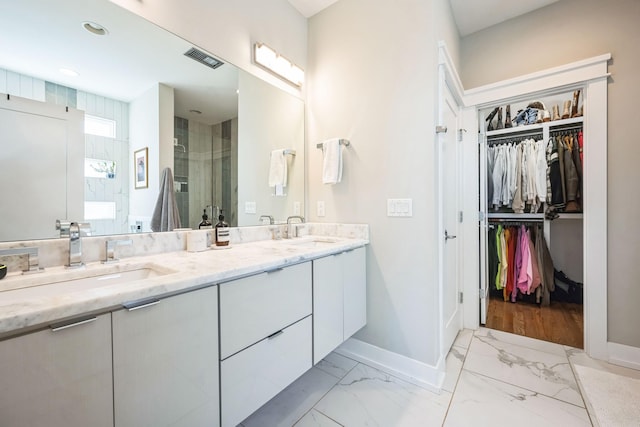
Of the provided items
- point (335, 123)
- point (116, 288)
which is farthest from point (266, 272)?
point (335, 123)

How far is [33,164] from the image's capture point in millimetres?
1028

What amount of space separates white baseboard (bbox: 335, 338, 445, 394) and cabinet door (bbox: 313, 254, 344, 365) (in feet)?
1.33

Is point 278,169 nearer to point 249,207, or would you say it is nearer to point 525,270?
point 249,207

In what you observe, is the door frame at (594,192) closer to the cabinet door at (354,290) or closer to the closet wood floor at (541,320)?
the closet wood floor at (541,320)

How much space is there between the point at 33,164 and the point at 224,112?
983 mm

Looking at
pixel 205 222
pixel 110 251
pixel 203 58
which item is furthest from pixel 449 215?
pixel 110 251

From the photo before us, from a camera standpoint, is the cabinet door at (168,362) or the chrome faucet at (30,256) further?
the chrome faucet at (30,256)

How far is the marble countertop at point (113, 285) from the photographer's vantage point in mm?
619

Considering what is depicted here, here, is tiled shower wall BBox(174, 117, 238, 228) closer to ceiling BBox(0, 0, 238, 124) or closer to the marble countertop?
ceiling BBox(0, 0, 238, 124)

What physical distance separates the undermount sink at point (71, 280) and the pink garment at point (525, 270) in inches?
139

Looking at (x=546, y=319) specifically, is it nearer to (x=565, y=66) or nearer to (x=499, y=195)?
(x=499, y=195)

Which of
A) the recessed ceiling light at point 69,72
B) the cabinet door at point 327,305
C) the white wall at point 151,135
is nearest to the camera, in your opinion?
the recessed ceiling light at point 69,72

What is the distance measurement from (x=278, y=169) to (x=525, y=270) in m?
2.97

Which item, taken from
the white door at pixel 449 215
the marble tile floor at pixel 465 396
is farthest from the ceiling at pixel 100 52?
the marble tile floor at pixel 465 396
